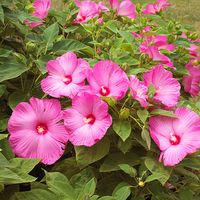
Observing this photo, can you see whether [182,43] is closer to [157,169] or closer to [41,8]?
[41,8]

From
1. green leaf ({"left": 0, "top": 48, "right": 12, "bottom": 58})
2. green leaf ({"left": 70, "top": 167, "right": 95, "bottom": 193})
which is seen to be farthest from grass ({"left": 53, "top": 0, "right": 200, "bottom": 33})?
green leaf ({"left": 70, "top": 167, "right": 95, "bottom": 193})

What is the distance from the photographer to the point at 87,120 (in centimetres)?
112

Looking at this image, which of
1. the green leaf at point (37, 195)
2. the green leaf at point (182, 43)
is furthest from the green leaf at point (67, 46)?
the green leaf at point (37, 195)

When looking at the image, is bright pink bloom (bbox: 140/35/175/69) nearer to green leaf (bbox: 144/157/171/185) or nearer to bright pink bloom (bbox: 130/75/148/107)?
bright pink bloom (bbox: 130/75/148/107)

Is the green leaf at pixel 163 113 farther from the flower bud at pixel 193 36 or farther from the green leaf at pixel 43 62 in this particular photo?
the flower bud at pixel 193 36

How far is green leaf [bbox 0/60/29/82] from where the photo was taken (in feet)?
3.95

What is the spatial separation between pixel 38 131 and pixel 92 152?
0.43 feet

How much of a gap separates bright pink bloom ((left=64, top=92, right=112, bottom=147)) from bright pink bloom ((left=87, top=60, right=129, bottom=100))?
4 centimetres

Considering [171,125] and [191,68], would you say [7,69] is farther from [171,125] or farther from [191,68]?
[191,68]

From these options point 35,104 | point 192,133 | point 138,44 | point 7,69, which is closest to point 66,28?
point 138,44

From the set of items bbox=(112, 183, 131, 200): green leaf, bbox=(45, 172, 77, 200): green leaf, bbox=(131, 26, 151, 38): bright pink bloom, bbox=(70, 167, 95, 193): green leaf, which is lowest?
Answer: bbox=(70, 167, 95, 193): green leaf

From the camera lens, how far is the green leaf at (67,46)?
1.33m

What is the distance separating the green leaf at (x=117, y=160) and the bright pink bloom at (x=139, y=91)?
0.40ft

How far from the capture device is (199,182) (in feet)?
4.00
